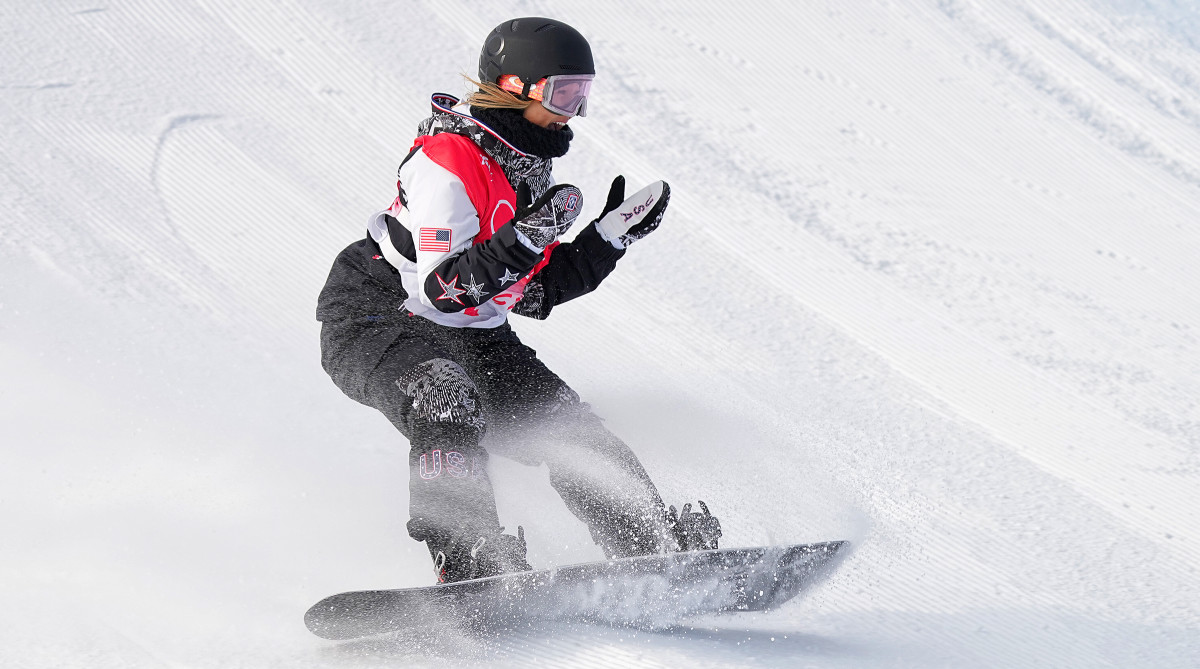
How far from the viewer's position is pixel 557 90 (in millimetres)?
2902

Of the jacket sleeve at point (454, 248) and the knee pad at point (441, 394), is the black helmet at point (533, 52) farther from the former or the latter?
the knee pad at point (441, 394)

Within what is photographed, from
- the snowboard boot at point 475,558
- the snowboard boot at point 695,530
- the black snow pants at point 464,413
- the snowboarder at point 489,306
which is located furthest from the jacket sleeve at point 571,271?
the snowboard boot at point 475,558

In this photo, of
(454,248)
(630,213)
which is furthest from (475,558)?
(630,213)

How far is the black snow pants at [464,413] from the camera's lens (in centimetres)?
277

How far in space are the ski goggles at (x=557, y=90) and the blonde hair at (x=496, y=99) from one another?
2cm

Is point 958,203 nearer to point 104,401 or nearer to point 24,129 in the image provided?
point 104,401

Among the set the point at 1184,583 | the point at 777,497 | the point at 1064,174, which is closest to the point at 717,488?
the point at 777,497

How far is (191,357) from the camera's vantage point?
438cm

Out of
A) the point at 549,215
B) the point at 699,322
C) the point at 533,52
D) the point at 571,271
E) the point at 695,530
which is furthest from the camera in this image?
the point at 699,322

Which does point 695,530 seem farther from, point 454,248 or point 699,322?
point 699,322

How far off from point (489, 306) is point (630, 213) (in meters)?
0.48

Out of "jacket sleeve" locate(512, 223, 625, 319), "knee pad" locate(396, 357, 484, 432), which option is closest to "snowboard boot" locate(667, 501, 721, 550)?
"knee pad" locate(396, 357, 484, 432)

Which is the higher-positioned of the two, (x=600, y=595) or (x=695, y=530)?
(x=695, y=530)

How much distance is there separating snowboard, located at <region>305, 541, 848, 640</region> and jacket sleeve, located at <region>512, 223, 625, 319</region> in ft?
2.97
